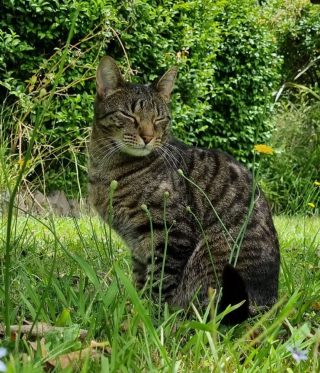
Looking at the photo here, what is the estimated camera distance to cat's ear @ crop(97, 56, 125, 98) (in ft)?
8.87

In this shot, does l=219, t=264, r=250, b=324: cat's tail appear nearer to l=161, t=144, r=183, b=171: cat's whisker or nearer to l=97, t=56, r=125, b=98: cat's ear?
l=161, t=144, r=183, b=171: cat's whisker

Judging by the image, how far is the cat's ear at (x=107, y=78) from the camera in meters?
2.70

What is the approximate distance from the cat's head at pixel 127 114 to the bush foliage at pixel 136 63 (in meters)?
1.14

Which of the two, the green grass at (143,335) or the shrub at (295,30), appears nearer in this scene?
the green grass at (143,335)

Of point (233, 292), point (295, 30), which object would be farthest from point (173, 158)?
point (295, 30)

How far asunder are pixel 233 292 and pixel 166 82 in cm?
155

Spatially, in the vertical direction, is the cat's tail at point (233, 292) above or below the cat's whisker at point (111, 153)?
below

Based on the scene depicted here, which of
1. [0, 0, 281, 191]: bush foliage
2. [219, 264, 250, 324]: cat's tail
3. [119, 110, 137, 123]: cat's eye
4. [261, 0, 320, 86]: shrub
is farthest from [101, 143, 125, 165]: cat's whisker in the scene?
[261, 0, 320, 86]: shrub

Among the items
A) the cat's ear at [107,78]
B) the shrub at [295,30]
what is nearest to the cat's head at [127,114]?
the cat's ear at [107,78]

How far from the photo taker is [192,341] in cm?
140

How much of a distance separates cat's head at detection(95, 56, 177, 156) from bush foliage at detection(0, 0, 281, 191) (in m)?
1.14

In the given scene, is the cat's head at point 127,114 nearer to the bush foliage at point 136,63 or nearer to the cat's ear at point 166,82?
the cat's ear at point 166,82

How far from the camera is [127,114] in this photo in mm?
2715

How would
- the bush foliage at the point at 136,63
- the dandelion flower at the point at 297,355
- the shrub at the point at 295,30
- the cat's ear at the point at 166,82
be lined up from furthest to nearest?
1. the shrub at the point at 295,30
2. the bush foliage at the point at 136,63
3. the cat's ear at the point at 166,82
4. the dandelion flower at the point at 297,355
